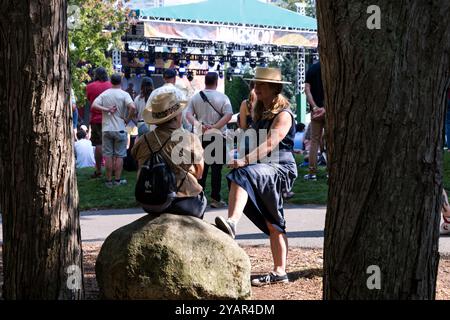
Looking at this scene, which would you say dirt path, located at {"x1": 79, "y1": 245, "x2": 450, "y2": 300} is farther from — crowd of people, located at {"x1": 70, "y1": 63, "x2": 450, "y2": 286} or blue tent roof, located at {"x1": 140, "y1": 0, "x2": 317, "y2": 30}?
blue tent roof, located at {"x1": 140, "y1": 0, "x2": 317, "y2": 30}

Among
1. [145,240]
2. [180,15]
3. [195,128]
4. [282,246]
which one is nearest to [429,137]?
[145,240]

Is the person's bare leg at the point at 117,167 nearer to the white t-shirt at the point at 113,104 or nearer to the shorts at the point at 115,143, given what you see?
the shorts at the point at 115,143

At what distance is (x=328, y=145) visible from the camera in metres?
3.93

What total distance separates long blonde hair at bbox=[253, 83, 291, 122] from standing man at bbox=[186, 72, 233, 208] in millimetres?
4083

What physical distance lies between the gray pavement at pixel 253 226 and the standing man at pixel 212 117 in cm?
43

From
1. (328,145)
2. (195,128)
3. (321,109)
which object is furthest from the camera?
(321,109)

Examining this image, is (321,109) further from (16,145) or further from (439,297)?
(16,145)

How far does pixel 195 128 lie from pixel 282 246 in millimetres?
4584

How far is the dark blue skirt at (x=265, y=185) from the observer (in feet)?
21.3

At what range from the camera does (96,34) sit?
2788cm

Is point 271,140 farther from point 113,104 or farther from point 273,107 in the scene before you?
point 113,104

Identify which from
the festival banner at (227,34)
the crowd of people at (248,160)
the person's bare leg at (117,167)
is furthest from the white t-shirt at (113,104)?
the festival banner at (227,34)

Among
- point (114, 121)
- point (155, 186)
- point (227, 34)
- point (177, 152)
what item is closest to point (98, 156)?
point (114, 121)

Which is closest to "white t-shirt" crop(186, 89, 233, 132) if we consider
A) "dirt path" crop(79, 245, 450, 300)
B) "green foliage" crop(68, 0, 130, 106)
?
"dirt path" crop(79, 245, 450, 300)
